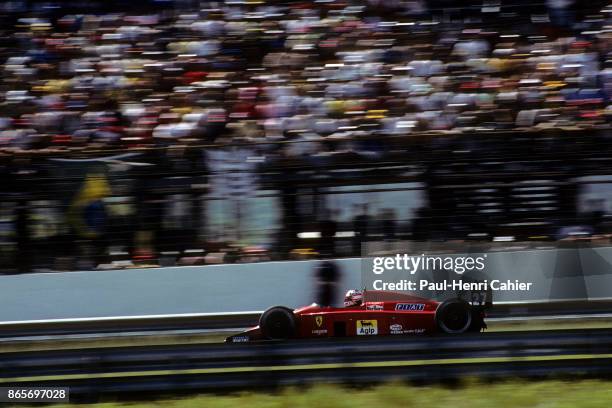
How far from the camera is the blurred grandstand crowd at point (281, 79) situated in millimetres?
9914

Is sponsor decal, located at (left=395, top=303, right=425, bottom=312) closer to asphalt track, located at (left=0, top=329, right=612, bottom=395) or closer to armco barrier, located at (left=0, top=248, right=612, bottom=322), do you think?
asphalt track, located at (left=0, top=329, right=612, bottom=395)

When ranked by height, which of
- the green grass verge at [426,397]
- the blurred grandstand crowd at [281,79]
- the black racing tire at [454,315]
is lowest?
the green grass verge at [426,397]

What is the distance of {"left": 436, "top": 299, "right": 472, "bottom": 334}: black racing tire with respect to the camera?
752 centimetres

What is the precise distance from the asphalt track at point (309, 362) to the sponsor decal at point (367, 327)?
1.59 m

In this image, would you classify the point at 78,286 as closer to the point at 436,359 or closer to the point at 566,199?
the point at 436,359

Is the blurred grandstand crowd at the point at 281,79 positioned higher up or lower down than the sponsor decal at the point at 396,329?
higher up

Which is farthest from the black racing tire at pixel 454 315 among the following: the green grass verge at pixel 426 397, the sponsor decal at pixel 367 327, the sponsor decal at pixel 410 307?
the green grass verge at pixel 426 397

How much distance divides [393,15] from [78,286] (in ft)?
16.7

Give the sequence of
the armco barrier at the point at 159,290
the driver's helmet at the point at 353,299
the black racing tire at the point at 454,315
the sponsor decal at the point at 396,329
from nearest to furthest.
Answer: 1. the black racing tire at the point at 454,315
2. the sponsor decal at the point at 396,329
3. the driver's helmet at the point at 353,299
4. the armco barrier at the point at 159,290

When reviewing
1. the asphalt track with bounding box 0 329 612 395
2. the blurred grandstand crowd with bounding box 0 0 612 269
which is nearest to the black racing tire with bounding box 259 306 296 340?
the asphalt track with bounding box 0 329 612 395

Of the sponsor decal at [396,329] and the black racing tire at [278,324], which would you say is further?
the black racing tire at [278,324]

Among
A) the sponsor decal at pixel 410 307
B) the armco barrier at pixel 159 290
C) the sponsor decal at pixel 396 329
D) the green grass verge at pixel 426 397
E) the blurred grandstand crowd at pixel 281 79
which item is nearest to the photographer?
the green grass verge at pixel 426 397

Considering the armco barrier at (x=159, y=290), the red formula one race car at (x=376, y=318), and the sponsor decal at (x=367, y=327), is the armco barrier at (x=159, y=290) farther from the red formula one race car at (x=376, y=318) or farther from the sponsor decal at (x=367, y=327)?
the sponsor decal at (x=367, y=327)

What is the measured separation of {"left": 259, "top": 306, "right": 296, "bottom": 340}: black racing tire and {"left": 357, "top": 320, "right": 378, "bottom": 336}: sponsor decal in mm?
598
